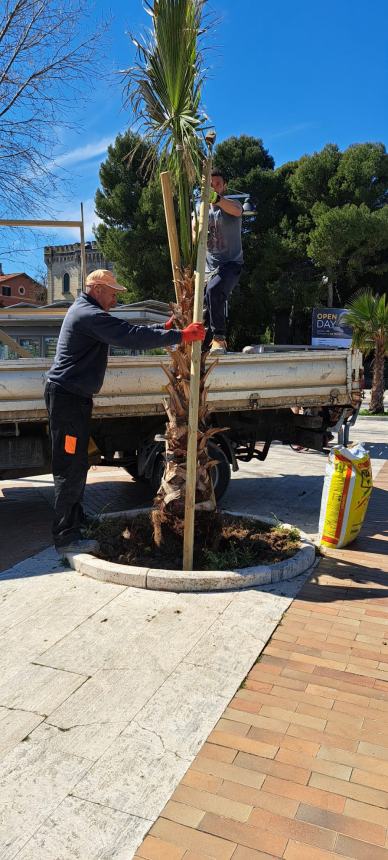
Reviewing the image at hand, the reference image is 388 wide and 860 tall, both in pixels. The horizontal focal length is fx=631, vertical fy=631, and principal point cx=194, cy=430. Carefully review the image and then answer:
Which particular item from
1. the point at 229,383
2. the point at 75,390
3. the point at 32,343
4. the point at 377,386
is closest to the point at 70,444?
the point at 75,390

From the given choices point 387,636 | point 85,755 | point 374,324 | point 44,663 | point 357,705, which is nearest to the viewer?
point 85,755

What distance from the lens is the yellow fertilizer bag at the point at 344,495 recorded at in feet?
16.5

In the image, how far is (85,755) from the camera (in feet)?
8.29

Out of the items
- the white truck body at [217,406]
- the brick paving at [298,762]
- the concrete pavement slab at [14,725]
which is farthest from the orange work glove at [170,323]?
the concrete pavement slab at [14,725]

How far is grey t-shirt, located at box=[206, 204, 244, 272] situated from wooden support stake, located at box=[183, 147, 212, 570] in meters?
→ 1.48

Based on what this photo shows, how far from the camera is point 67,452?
4703 millimetres

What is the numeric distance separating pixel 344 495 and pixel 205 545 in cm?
120

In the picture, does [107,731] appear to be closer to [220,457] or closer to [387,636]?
[387,636]

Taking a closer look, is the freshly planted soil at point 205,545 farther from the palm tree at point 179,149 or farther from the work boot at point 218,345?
the work boot at point 218,345

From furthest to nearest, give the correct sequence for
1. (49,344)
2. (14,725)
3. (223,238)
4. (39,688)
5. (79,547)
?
(49,344) < (223,238) < (79,547) < (39,688) < (14,725)

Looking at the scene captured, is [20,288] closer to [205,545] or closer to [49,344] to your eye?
[49,344]

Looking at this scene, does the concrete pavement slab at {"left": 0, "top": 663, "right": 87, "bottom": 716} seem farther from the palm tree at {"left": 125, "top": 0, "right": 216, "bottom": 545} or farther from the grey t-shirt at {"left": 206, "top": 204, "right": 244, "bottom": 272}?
the grey t-shirt at {"left": 206, "top": 204, "right": 244, "bottom": 272}

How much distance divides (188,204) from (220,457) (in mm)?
2844

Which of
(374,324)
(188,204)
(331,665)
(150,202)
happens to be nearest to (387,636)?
(331,665)
